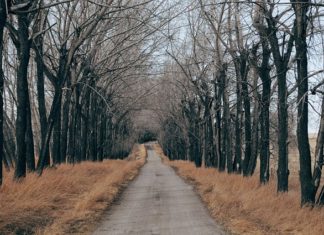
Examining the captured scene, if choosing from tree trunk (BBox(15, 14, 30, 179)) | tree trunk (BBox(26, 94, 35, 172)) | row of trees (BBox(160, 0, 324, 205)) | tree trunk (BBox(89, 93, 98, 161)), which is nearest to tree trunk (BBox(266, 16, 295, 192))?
row of trees (BBox(160, 0, 324, 205))

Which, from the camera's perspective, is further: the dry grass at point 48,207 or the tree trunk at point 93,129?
the tree trunk at point 93,129

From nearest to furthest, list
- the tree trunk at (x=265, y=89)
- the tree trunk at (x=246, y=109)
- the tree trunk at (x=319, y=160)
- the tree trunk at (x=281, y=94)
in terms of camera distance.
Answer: the tree trunk at (x=319, y=160)
the tree trunk at (x=281, y=94)
the tree trunk at (x=265, y=89)
the tree trunk at (x=246, y=109)

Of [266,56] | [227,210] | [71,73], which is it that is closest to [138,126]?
[71,73]

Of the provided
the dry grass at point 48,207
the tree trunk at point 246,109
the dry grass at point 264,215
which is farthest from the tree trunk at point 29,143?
the tree trunk at point 246,109

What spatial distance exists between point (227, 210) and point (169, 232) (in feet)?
9.59

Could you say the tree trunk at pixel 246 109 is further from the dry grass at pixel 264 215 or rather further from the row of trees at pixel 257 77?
the dry grass at pixel 264 215

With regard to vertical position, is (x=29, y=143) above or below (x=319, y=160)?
above

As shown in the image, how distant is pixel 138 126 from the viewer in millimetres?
101688

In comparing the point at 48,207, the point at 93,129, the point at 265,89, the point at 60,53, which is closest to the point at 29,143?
the point at 60,53

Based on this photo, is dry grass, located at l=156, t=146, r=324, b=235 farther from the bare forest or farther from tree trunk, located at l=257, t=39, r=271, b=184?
tree trunk, located at l=257, t=39, r=271, b=184

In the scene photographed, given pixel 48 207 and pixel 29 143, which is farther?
pixel 29 143

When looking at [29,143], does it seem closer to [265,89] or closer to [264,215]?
[265,89]

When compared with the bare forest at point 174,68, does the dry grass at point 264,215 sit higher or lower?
lower

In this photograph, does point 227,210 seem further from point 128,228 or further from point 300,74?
point 300,74
